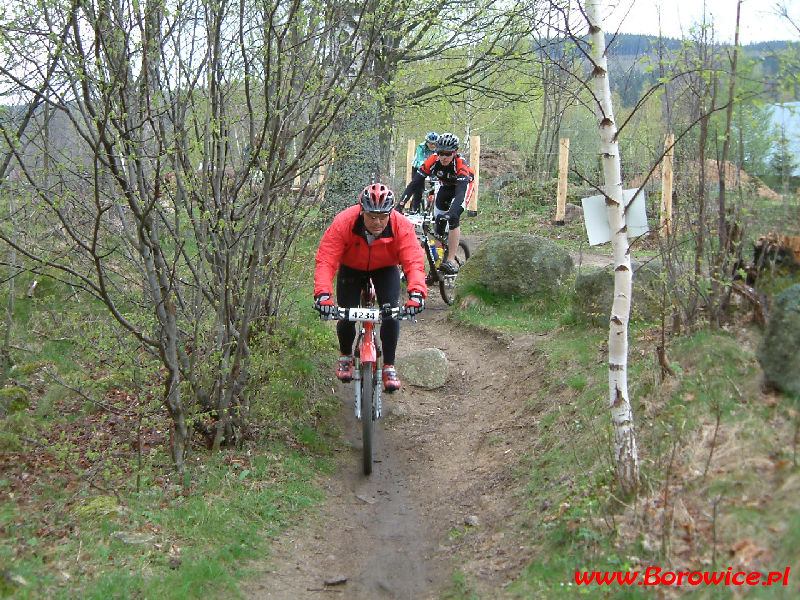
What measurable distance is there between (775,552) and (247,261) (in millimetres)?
4047

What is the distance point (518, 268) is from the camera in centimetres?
996

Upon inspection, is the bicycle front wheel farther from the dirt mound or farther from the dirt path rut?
the dirt mound

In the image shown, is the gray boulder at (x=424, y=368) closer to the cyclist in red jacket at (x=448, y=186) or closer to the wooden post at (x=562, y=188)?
the cyclist in red jacket at (x=448, y=186)

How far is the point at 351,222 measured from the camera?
6.14 m

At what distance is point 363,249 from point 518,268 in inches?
165

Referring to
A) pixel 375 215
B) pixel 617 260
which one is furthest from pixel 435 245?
pixel 617 260

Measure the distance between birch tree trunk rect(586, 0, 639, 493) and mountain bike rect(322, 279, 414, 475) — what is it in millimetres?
2047

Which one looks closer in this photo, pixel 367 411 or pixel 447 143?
pixel 367 411

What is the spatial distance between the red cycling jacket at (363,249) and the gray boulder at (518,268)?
395cm

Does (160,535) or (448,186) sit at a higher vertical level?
(448,186)

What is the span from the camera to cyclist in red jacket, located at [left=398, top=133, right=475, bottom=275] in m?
10.0

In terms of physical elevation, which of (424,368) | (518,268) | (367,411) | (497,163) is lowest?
(424,368)

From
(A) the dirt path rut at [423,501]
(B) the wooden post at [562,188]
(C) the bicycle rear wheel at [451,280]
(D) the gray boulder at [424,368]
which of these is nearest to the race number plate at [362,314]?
(A) the dirt path rut at [423,501]

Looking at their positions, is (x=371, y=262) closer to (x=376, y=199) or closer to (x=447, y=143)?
(x=376, y=199)
